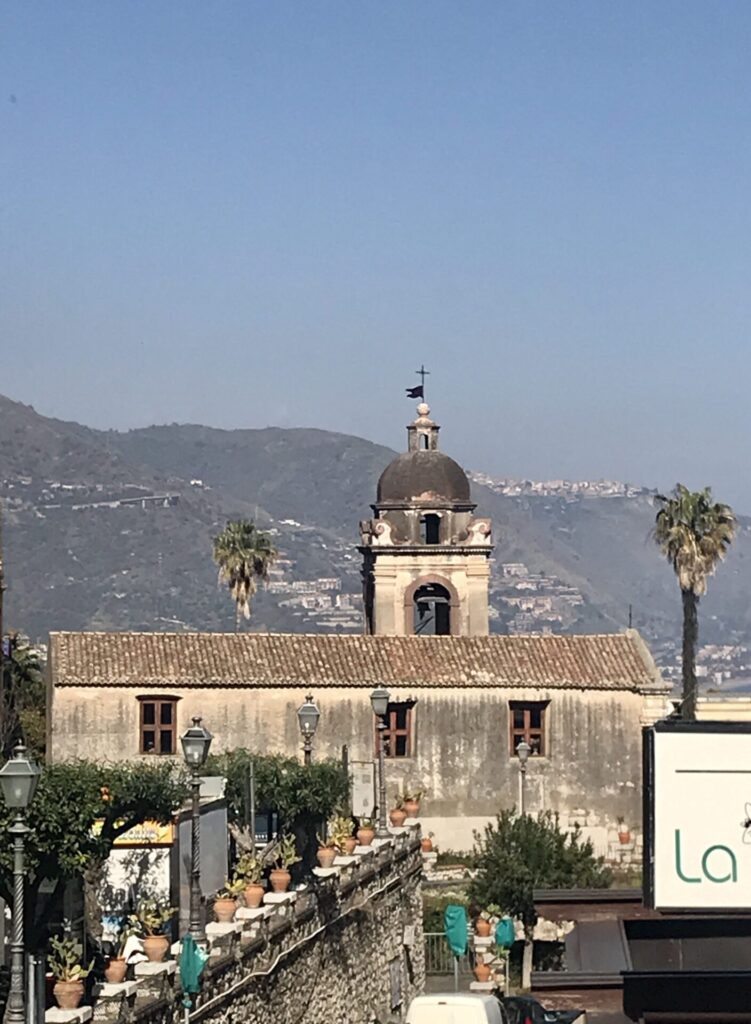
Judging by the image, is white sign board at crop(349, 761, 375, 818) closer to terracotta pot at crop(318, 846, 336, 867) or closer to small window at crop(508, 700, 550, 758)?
small window at crop(508, 700, 550, 758)

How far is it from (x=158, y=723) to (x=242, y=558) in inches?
1113

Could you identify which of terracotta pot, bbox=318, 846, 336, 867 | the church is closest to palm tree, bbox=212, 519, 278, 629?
the church

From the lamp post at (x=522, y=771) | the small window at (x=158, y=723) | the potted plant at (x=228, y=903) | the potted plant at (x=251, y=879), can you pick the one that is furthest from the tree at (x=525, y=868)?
the potted plant at (x=228, y=903)

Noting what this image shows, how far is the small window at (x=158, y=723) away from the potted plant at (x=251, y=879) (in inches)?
1077

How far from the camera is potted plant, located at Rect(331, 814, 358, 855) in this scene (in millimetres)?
35719

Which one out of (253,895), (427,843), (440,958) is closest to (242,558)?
(427,843)

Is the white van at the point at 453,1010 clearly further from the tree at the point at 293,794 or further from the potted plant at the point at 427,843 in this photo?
the potted plant at the point at 427,843

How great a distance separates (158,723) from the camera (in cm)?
5866

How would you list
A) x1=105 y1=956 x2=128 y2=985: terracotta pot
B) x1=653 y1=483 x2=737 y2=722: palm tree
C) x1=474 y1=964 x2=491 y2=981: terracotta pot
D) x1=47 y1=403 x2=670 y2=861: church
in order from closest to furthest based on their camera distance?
x1=105 y1=956 x2=128 y2=985: terracotta pot
x1=474 y1=964 x2=491 y2=981: terracotta pot
x1=47 y1=403 x2=670 y2=861: church
x1=653 y1=483 x2=737 y2=722: palm tree

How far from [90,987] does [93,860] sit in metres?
4.29

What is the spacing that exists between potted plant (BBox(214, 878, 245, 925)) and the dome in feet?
126

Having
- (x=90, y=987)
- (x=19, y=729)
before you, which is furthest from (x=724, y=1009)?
(x=19, y=729)

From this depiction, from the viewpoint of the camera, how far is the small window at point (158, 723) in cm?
5841

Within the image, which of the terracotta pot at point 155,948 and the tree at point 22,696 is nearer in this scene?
the terracotta pot at point 155,948
